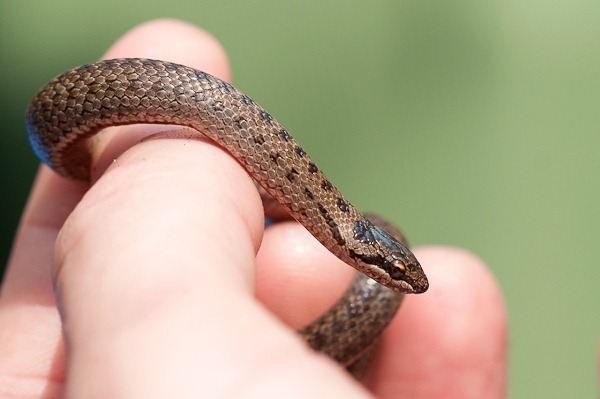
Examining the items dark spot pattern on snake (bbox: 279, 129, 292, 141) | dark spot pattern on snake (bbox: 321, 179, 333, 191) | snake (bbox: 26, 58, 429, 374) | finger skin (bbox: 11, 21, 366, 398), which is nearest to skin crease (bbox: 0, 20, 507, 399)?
finger skin (bbox: 11, 21, 366, 398)

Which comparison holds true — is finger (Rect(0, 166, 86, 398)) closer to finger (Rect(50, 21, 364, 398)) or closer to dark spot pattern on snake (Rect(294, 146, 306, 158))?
finger (Rect(50, 21, 364, 398))

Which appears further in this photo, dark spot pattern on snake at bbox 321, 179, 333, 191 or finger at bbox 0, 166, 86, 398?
dark spot pattern on snake at bbox 321, 179, 333, 191

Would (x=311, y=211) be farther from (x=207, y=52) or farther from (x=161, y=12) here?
(x=161, y=12)

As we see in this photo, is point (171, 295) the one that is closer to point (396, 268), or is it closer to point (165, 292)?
point (165, 292)

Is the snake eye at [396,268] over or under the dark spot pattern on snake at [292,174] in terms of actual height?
under

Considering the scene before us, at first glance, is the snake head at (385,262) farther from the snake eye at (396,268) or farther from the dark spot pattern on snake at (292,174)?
the dark spot pattern on snake at (292,174)

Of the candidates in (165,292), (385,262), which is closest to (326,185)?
(385,262)

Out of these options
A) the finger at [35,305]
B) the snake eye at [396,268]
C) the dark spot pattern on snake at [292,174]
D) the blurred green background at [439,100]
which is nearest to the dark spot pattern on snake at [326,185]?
the dark spot pattern on snake at [292,174]
